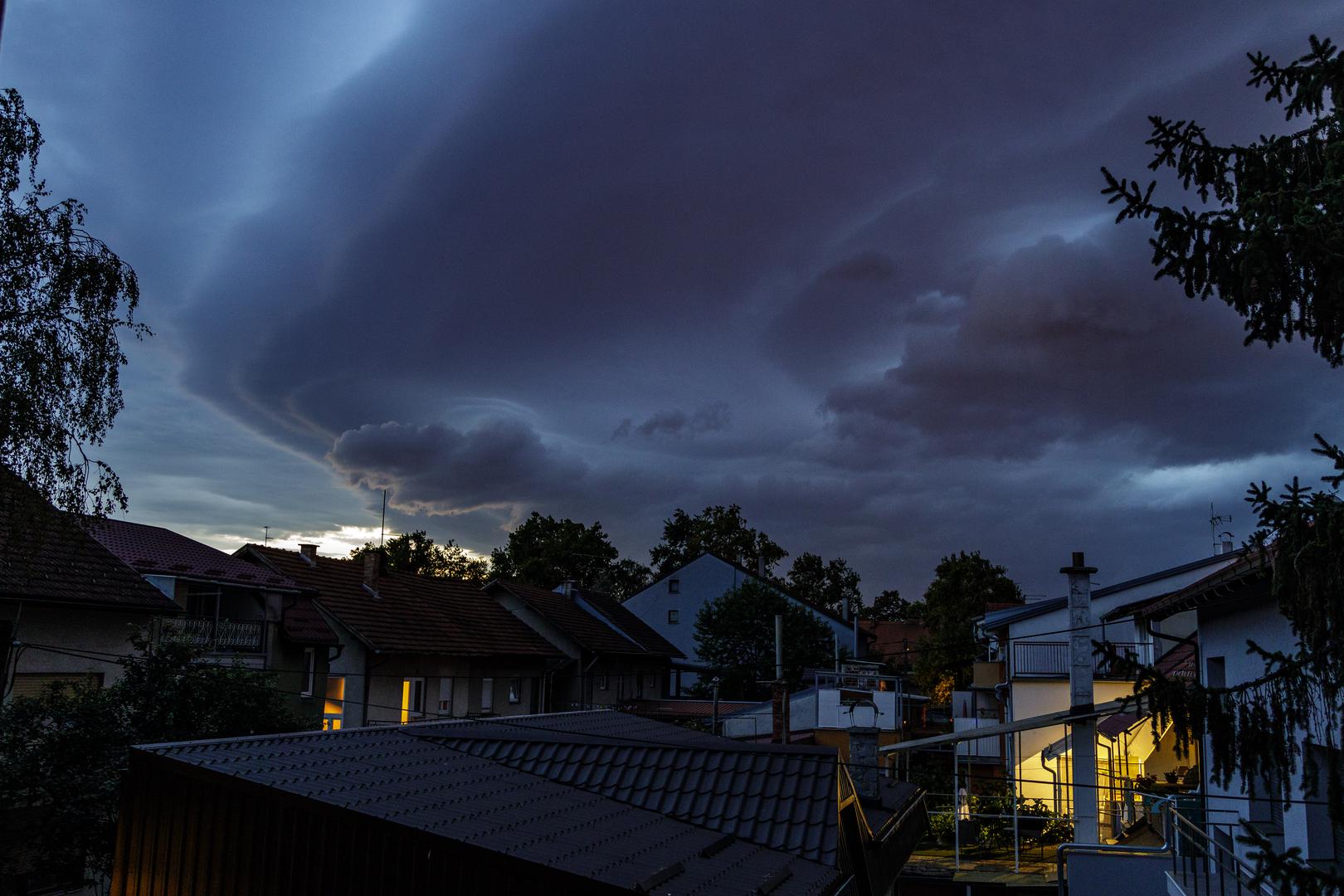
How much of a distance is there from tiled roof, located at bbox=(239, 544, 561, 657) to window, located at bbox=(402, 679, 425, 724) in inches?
53.5

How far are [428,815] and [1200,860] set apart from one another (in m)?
14.5

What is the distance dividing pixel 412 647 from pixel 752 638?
24.5 m

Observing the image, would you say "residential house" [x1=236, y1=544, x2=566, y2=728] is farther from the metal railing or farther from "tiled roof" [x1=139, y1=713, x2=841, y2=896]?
the metal railing

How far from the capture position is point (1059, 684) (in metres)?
32.0

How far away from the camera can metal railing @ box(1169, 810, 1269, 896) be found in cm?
1208

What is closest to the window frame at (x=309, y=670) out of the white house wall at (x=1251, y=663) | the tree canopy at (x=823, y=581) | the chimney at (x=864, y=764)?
the chimney at (x=864, y=764)

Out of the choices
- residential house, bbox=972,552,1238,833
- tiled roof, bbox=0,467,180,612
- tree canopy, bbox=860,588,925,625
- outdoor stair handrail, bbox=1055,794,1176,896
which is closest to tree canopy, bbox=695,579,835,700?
residential house, bbox=972,552,1238,833

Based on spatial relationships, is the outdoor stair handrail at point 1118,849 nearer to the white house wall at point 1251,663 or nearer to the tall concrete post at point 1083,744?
the white house wall at point 1251,663

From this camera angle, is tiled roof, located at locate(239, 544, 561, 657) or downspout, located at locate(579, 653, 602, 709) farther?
downspout, located at locate(579, 653, 602, 709)

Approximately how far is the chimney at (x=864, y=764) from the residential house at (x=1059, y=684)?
12942 millimetres

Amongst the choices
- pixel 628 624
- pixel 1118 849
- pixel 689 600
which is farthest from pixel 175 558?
pixel 689 600

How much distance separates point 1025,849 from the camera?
24.0 meters

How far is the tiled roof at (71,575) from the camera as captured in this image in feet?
55.1

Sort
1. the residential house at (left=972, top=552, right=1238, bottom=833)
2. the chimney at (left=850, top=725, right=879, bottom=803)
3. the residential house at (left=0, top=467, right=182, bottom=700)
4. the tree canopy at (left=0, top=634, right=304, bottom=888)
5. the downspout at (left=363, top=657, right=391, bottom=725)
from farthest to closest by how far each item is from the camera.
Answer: the downspout at (left=363, top=657, right=391, bottom=725) < the residential house at (left=972, top=552, right=1238, bottom=833) < the residential house at (left=0, top=467, right=182, bottom=700) < the tree canopy at (left=0, top=634, right=304, bottom=888) < the chimney at (left=850, top=725, right=879, bottom=803)
